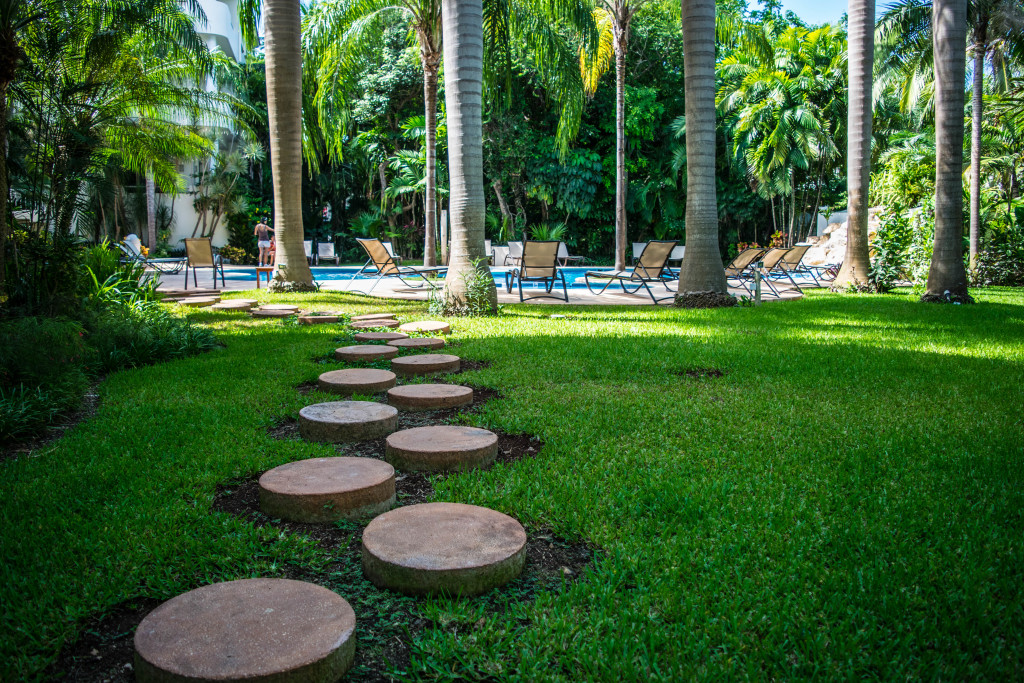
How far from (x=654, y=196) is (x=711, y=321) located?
58.2ft

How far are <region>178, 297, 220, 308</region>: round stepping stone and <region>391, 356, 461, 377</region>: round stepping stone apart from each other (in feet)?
16.7

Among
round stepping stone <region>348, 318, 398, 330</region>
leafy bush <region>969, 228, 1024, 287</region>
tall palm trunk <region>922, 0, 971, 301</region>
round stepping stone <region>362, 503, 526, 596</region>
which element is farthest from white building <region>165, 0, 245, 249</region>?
round stepping stone <region>362, 503, 526, 596</region>

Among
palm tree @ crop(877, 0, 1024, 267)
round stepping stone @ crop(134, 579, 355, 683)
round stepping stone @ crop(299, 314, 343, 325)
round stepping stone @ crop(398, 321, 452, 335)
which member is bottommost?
round stepping stone @ crop(134, 579, 355, 683)

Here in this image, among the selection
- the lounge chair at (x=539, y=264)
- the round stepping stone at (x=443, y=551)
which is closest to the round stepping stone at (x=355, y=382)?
the round stepping stone at (x=443, y=551)

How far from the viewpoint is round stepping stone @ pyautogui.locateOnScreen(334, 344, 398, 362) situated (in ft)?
16.9

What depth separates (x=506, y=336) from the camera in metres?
6.30

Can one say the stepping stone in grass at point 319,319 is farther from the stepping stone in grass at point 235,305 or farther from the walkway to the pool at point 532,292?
the walkway to the pool at point 532,292

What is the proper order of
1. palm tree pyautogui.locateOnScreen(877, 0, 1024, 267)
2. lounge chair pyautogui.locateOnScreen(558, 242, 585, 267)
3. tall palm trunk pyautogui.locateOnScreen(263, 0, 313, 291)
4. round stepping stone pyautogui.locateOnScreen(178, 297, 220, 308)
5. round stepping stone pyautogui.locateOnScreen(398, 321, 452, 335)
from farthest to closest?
palm tree pyautogui.locateOnScreen(877, 0, 1024, 267), lounge chair pyautogui.locateOnScreen(558, 242, 585, 267), tall palm trunk pyautogui.locateOnScreen(263, 0, 313, 291), round stepping stone pyautogui.locateOnScreen(178, 297, 220, 308), round stepping stone pyautogui.locateOnScreen(398, 321, 452, 335)

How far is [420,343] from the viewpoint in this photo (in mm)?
5633

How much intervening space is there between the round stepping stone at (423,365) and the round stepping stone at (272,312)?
341cm

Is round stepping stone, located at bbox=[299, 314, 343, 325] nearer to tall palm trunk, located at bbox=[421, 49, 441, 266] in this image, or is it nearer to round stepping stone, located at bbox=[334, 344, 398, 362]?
round stepping stone, located at bbox=[334, 344, 398, 362]

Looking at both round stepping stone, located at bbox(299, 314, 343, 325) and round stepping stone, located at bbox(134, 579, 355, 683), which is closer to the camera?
round stepping stone, located at bbox(134, 579, 355, 683)

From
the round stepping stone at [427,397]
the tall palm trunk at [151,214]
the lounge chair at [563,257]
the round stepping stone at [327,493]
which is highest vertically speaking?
the tall palm trunk at [151,214]

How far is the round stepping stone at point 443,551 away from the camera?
6.40ft
